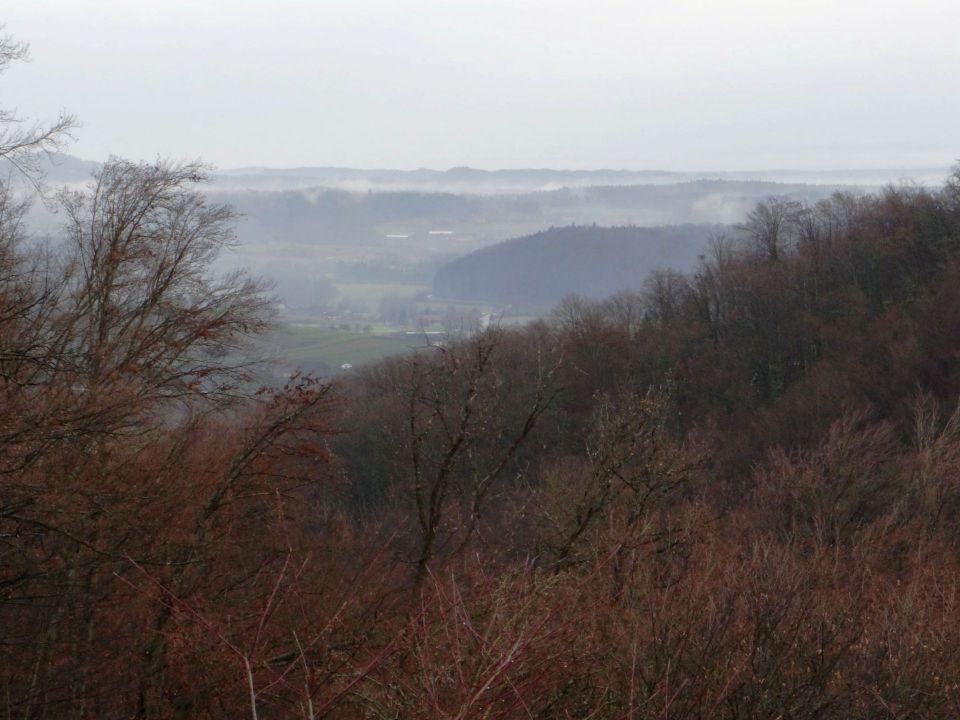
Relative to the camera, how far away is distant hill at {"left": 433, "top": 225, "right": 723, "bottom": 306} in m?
83.1

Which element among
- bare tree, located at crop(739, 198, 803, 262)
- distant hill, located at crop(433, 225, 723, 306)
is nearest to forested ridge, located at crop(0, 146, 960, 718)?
bare tree, located at crop(739, 198, 803, 262)

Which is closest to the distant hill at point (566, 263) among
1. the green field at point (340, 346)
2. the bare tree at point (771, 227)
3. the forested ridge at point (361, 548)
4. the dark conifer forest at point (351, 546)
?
the green field at point (340, 346)

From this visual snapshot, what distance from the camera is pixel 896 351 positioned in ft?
125

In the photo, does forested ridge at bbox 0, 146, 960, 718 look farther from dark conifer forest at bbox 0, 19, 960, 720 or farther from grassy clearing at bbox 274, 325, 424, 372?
grassy clearing at bbox 274, 325, 424, 372

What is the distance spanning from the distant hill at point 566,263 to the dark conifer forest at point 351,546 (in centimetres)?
5733

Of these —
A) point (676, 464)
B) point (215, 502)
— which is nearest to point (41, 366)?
point (215, 502)

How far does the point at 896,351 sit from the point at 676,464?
2755 cm

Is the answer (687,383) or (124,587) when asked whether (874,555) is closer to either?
(124,587)

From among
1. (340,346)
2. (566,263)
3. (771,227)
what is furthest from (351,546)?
(566,263)

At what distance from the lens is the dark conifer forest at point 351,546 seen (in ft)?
21.1

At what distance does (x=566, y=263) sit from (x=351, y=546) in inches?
3067

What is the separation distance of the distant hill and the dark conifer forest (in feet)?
188

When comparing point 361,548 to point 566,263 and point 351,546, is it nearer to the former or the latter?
point 351,546

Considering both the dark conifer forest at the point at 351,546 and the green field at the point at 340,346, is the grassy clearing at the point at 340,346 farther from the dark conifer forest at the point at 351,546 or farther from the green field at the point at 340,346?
the dark conifer forest at the point at 351,546
